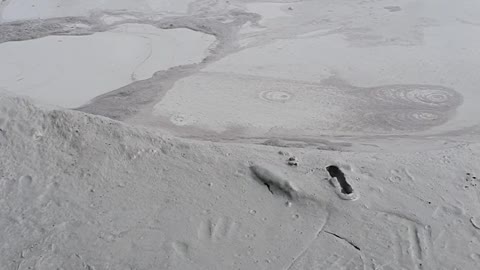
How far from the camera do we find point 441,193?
2482 millimetres

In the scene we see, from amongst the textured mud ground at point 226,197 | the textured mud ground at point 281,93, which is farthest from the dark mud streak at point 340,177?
the textured mud ground at point 281,93

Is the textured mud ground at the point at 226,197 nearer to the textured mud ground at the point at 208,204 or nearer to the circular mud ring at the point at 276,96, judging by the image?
the textured mud ground at the point at 208,204

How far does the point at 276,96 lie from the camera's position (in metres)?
4.27

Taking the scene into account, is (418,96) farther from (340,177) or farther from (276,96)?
(340,177)

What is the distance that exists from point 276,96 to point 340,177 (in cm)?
183

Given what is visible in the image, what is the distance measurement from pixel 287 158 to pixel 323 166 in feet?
0.72

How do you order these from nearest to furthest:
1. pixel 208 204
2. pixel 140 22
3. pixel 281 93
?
pixel 208 204, pixel 281 93, pixel 140 22

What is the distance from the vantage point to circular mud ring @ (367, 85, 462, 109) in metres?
4.07

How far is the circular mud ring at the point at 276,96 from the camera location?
4.20 meters

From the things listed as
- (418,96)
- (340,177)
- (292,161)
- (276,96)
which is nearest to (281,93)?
(276,96)

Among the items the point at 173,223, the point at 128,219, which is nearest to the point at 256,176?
the point at 173,223

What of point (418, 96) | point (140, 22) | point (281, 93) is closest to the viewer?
point (418, 96)

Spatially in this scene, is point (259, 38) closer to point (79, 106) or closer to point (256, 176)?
point (79, 106)

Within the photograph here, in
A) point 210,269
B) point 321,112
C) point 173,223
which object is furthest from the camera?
point 321,112
